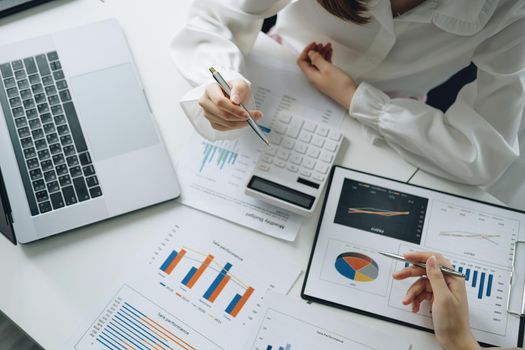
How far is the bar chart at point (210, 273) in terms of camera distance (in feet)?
2.47

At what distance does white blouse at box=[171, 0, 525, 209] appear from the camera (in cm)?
81

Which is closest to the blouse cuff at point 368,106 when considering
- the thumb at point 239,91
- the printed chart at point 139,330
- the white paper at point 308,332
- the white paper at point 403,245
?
the white paper at point 403,245

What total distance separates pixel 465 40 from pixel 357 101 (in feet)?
0.73

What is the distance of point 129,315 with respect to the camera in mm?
744

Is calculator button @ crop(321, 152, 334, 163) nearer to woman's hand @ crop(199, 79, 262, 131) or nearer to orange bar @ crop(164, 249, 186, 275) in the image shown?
woman's hand @ crop(199, 79, 262, 131)

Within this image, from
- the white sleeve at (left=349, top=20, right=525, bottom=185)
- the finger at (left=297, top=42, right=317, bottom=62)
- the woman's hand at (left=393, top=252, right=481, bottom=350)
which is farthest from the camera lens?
the finger at (left=297, top=42, right=317, bottom=62)

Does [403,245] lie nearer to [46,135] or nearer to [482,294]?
[482,294]

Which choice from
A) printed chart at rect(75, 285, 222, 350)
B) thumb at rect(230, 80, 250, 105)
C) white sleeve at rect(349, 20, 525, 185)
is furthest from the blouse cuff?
printed chart at rect(75, 285, 222, 350)

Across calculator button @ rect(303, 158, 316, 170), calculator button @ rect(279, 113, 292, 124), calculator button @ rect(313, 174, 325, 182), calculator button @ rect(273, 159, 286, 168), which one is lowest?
calculator button @ rect(313, 174, 325, 182)

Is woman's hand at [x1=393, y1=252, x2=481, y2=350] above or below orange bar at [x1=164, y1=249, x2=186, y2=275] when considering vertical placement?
below

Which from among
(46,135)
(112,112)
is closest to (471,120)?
(112,112)

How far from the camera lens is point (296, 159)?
2.69 ft

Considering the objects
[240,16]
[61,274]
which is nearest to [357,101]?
[240,16]

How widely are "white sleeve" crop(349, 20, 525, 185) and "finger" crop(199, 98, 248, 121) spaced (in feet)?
0.74
